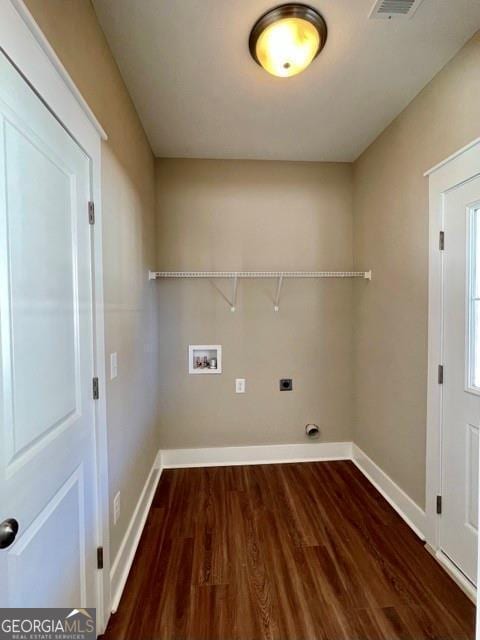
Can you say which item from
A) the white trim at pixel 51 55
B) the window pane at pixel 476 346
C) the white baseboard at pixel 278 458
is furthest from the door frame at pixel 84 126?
the window pane at pixel 476 346

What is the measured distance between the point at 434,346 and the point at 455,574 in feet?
3.83

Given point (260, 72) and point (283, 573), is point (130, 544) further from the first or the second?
point (260, 72)

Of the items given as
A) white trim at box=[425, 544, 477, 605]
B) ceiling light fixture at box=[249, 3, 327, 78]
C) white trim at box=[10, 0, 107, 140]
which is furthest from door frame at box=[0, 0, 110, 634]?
white trim at box=[425, 544, 477, 605]

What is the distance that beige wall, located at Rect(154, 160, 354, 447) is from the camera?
250 centimetres

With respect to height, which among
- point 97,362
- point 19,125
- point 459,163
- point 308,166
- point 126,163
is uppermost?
point 308,166

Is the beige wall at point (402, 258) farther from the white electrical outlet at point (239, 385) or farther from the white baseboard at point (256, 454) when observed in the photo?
the white electrical outlet at point (239, 385)

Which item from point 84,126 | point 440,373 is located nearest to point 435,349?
point 440,373

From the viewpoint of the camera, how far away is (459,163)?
1.46 meters

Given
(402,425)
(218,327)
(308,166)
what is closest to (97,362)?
(218,327)

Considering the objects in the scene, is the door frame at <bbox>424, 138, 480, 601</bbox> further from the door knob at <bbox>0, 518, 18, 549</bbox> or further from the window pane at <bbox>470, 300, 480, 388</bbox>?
the door knob at <bbox>0, 518, 18, 549</bbox>

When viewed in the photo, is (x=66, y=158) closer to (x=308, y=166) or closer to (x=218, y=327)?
(x=218, y=327)

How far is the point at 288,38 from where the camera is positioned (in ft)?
4.25

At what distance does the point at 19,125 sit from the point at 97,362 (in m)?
0.86

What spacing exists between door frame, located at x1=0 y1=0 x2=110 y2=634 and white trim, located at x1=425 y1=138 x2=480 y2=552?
174cm
